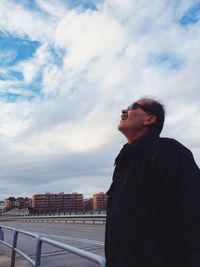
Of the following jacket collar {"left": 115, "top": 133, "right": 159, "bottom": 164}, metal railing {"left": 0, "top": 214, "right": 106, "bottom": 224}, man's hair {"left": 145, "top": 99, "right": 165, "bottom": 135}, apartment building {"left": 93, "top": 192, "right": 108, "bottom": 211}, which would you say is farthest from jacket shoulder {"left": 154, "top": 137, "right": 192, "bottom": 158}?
metal railing {"left": 0, "top": 214, "right": 106, "bottom": 224}

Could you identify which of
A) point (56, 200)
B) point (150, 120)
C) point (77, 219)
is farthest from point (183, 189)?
point (56, 200)

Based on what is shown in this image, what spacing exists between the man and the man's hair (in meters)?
0.20

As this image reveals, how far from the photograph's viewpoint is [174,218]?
2.26 meters

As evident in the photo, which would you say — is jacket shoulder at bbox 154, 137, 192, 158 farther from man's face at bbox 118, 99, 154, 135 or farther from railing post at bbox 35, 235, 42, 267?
railing post at bbox 35, 235, 42, 267

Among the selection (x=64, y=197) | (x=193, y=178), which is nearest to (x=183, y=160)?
(x=193, y=178)

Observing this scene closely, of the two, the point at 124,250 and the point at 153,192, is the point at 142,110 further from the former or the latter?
the point at 124,250

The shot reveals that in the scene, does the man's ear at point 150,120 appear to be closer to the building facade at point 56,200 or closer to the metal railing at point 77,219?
the metal railing at point 77,219

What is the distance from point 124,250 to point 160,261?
0.77 ft

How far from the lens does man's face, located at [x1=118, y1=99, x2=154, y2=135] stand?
9.30 feet

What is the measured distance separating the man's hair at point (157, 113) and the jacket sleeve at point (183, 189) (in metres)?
0.39

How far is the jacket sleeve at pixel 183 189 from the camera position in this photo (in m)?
2.09

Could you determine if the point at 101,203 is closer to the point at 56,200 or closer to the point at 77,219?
the point at 77,219

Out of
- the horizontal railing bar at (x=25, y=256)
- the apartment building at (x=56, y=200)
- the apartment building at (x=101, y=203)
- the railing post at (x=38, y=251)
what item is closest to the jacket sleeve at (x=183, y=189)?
the railing post at (x=38, y=251)

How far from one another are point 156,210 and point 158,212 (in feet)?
0.05
